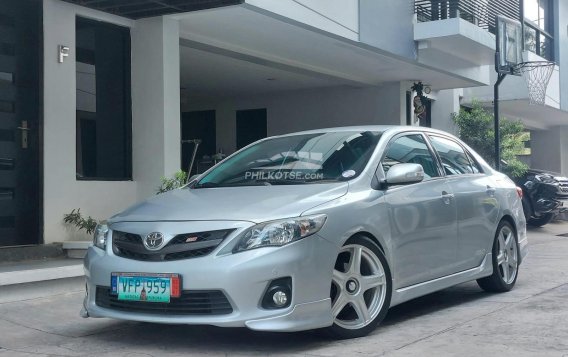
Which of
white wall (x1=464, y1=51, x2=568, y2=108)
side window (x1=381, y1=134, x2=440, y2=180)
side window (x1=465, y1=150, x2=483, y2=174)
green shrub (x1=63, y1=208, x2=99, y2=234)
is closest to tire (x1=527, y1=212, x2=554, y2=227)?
white wall (x1=464, y1=51, x2=568, y2=108)

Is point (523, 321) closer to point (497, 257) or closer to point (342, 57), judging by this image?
point (497, 257)

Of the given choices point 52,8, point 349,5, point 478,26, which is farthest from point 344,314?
point 478,26

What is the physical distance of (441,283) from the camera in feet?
19.9

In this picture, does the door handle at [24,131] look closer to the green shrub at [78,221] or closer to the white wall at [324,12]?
the green shrub at [78,221]

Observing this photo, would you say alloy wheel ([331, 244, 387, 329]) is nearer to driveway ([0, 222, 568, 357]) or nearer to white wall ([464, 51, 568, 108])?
driveway ([0, 222, 568, 357])

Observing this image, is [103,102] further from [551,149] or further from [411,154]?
[551,149]

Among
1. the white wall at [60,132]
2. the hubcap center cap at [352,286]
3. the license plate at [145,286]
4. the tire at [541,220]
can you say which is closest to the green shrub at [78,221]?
the white wall at [60,132]

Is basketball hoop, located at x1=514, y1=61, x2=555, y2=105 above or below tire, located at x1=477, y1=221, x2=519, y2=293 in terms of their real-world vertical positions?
above

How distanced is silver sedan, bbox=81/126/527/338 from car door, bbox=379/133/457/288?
12 millimetres

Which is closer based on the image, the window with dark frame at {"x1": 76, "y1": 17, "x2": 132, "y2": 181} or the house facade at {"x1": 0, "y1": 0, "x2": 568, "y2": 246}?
the house facade at {"x1": 0, "y1": 0, "x2": 568, "y2": 246}

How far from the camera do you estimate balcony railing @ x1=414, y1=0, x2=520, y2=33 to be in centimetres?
1352

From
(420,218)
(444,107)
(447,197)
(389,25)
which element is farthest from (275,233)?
(444,107)

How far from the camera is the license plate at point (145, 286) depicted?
4703 millimetres

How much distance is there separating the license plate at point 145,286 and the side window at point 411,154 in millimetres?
1955
